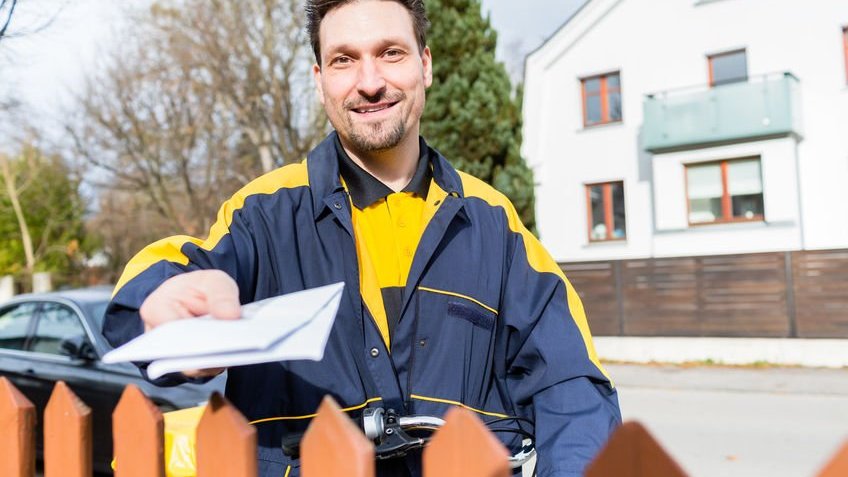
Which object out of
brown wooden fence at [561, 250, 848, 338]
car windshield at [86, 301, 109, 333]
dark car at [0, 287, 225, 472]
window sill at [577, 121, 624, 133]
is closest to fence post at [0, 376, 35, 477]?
dark car at [0, 287, 225, 472]

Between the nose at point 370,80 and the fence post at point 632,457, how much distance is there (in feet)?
3.55

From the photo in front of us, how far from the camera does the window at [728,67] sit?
61.4 ft

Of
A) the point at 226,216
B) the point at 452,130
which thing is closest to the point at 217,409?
the point at 226,216

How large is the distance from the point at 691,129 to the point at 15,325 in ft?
52.7

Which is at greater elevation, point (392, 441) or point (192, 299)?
point (192, 299)

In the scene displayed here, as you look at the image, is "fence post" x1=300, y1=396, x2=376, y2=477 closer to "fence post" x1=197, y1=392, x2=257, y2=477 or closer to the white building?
"fence post" x1=197, y1=392, x2=257, y2=477

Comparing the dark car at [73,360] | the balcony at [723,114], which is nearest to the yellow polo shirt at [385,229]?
the dark car at [73,360]

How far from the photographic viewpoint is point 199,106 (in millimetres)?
22750

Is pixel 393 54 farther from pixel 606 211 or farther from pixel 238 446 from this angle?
pixel 606 211

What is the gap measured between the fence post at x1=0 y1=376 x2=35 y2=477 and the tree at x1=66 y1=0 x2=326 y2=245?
19.6 metres

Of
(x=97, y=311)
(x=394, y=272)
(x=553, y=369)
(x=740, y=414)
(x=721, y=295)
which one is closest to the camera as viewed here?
(x=553, y=369)

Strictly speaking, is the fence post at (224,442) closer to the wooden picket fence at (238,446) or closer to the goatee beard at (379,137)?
the wooden picket fence at (238,446)

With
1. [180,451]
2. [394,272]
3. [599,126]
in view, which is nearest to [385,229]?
[394,272]

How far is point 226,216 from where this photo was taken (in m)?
1.73
